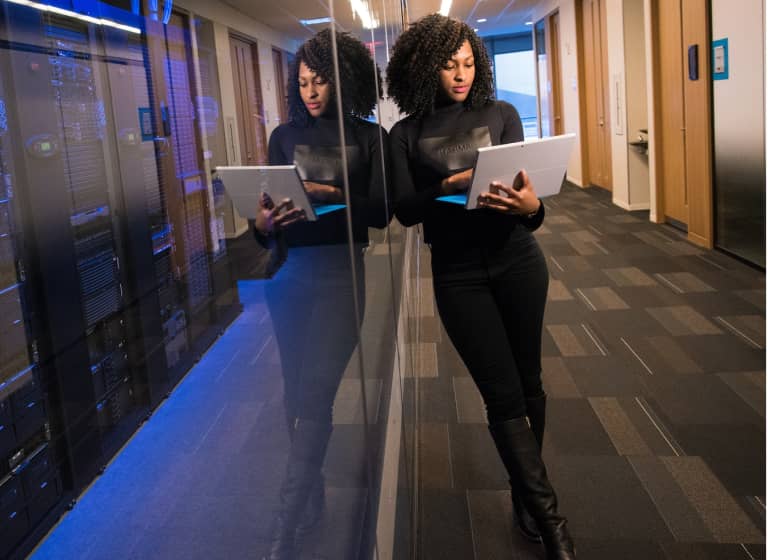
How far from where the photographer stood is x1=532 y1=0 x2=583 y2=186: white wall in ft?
28.8

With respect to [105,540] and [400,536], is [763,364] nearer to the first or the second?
[400,536]

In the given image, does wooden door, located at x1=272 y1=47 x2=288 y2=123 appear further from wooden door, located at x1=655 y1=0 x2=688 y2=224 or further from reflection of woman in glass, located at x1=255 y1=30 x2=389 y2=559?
wooden door, located at x1=655 y1=0 x2=688 y2=224

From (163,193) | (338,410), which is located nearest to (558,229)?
(338,410)

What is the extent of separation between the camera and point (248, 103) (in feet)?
1.34

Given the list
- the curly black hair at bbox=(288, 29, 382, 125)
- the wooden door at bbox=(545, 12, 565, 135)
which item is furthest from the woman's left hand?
the wooden door at bbox=(545, 12, 565, 135)

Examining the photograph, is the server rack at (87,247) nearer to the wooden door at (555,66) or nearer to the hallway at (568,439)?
the hallway at (568,439)

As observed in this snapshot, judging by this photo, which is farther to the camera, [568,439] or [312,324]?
[568,439]

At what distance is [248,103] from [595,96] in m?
8.68

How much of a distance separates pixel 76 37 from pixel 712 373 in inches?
115

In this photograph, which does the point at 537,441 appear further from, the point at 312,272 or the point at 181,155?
the point at 181,155

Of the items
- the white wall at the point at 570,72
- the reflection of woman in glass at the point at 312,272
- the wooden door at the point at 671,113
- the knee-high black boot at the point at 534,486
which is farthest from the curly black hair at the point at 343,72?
the white wall at the point at 570,72

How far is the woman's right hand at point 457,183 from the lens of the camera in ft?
5.09

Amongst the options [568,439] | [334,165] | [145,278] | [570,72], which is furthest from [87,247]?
[570,72]

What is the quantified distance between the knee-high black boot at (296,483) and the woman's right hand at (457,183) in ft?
3.48
